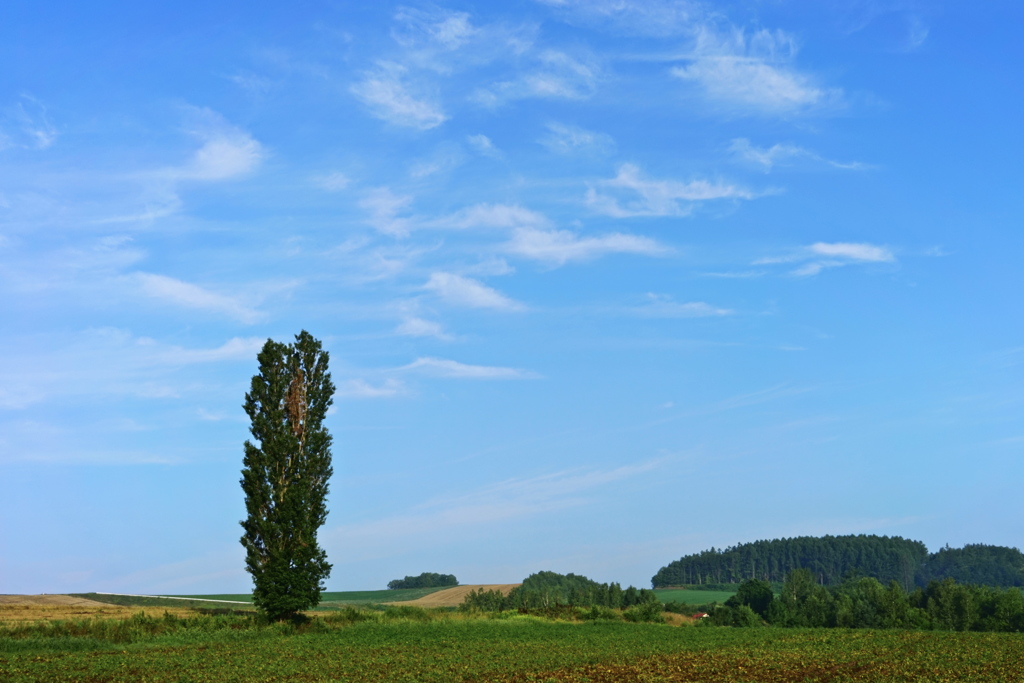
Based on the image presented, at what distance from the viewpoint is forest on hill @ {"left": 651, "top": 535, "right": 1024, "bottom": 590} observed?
561ft

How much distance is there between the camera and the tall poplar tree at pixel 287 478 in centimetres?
4838

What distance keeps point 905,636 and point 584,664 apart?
23.6 meters

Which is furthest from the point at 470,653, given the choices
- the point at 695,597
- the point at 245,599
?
the point at 695,597

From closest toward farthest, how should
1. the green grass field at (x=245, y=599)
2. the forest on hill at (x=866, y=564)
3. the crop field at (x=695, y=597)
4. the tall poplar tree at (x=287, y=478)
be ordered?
the tall poplar tree at (x=287, y=478) < the green grass field at (x=245, y=599) < the crop field at (x=695, y=597) < the forest on hill at (x=866, y=564)

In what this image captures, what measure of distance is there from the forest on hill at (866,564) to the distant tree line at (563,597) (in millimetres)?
87521

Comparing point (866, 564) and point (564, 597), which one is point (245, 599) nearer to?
point (564, 597)

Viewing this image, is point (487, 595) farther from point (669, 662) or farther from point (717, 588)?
point (717, 588)

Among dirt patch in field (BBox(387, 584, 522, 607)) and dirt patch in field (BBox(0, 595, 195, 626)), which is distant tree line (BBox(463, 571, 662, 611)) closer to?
dirt patch in field (BBox(387, 584, 522, 607))

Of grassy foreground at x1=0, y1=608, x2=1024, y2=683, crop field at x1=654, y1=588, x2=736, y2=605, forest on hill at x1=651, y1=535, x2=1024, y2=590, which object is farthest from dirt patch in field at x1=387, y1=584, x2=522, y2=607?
forest on hill at x1=651, y1=535, x2=1024, y2=590

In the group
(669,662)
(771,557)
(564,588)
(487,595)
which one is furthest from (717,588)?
(669,662)

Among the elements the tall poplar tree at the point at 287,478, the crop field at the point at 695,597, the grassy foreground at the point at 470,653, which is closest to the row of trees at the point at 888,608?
the grassy foreground at the point at 470,653

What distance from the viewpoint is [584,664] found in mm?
31797

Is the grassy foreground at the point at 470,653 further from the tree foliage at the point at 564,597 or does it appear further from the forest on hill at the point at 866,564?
the forest on hill at the point at 866,564

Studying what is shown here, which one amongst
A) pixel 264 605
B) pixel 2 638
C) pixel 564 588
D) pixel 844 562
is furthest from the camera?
pixel 844 562
